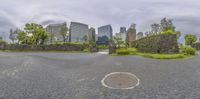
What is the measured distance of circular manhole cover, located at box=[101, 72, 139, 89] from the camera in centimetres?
731

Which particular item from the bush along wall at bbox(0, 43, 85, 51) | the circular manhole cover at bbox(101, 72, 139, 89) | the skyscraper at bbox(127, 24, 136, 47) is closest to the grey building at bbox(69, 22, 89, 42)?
the skyscraper at bbox(127, 24, 136, 47)

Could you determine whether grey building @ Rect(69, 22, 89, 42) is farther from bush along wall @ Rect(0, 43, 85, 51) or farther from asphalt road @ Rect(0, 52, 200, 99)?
asphalt road @ Rect(0, 52, 200, 99)

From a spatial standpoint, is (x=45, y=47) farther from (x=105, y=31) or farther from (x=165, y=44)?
(x=105, y=31)

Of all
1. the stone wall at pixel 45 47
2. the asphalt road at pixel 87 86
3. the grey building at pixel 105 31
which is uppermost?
the grey building at pixel 105 31

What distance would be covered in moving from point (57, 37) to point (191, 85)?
58.1 meters

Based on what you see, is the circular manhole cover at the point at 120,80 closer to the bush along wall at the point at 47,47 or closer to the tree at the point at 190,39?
the bush along wall at the point at 47,47

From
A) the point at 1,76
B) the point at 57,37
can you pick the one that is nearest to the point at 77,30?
the point at 57,37

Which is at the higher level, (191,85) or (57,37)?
(57,37)

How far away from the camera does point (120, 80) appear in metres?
8.12

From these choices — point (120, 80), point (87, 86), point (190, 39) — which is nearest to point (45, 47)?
point (120, 80)

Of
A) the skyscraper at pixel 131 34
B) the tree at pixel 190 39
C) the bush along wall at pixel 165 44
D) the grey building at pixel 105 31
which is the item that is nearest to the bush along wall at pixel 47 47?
the skyscraper at pixel 131 34

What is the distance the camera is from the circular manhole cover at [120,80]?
24.0ft

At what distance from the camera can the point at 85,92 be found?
Answer: 651 centimetres

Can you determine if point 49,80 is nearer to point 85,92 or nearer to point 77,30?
point 85,92
